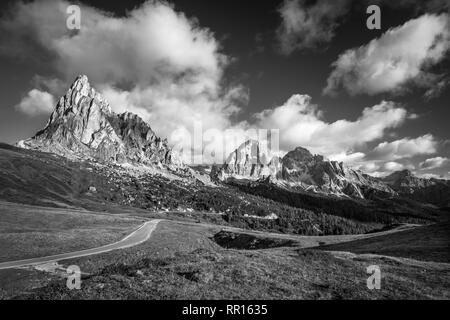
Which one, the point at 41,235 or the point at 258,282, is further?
the point at 41,235

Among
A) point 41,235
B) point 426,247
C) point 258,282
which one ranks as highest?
point 258,282

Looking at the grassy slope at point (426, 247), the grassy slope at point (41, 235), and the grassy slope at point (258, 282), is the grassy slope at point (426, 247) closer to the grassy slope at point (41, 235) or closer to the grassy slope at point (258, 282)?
the grassy slope at point (258, 282)

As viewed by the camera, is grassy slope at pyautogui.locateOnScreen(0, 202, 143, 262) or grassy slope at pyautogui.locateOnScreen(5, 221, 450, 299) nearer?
grassy slope at pyautogui.locateOnScreen(5, 221, 450, 299)

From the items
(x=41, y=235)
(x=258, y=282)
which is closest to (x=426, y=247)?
(x=258, y=282)

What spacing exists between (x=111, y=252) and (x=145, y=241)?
1697 cm

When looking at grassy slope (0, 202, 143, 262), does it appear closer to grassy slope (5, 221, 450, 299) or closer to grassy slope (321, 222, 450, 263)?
grassy slope (5, 221, 450, 299)

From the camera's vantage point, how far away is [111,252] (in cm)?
4869

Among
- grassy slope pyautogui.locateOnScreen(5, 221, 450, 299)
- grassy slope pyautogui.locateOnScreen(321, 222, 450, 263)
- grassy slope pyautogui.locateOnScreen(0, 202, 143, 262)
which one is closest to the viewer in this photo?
grassy slope pyautogui.locateOnScreen(5, 221, 450, 299)

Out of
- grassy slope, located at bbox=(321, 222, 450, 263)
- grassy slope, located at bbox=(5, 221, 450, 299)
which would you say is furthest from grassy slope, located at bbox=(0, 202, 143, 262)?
grassy slope, located at bbox=(321, 222, 450, 263)

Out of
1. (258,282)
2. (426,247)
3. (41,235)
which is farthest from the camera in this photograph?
(41,235)

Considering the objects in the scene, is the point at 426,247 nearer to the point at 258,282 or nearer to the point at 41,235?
the point at 258,282
